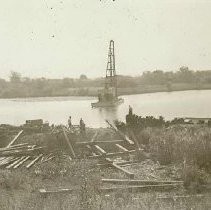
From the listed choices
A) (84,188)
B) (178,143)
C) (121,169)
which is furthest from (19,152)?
(84,188)

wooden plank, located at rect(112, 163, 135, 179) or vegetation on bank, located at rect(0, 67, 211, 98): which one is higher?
vegetation on bank, located at rect(0, 67, 211, 98)

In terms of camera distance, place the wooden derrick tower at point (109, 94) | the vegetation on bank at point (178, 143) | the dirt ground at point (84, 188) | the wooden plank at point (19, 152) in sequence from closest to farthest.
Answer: the dirt ground at point (84, 188), the vegetation on bank at point (178, 143), the wooden plank at point (19, 152), the wooden derrick tower at point (109, 94)

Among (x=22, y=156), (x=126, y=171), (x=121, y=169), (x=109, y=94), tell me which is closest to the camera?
(x=126, y=171)

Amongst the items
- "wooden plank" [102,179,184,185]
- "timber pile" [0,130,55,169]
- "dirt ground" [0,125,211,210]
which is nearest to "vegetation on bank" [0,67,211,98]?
"timber pile" [0,130,55,169]

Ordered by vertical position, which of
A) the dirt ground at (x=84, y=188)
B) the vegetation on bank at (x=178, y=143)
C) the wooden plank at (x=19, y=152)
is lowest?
the dirt ground at (x=84, y=188)

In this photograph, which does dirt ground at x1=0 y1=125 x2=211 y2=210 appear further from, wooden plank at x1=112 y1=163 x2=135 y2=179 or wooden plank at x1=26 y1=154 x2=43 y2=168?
wooden plank at x1=26 y1=154 x2=43 y2=168

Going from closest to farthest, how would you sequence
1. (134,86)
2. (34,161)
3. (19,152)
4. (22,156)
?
(34,161), (22,156), (19,152), (134,86)

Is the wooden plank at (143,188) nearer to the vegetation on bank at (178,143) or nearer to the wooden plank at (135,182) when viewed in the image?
the wooden plank at (135,182)

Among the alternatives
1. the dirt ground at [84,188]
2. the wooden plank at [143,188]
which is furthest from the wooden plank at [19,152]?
the wooden plank at [143,188]

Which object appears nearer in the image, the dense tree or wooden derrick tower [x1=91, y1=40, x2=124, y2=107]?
wooden derrick tower [x1=91, y1=40, x2=124, y2=107]

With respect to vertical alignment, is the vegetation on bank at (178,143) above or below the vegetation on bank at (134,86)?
below

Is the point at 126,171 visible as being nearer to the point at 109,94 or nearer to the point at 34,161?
the point at 34,161

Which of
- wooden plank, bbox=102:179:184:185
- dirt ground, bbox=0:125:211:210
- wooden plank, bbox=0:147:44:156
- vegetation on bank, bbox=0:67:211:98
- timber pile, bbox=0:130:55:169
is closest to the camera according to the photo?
dirt ground, bbox=0:125:211:210
